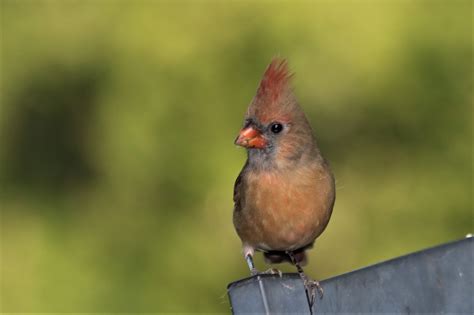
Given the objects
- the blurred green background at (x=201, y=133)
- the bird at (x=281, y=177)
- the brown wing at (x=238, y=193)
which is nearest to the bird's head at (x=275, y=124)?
the bird at (x=281, y=177)

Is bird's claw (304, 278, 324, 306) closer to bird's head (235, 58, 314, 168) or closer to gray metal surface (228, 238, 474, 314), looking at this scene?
gray metal surface (228, 238, 474, 314)

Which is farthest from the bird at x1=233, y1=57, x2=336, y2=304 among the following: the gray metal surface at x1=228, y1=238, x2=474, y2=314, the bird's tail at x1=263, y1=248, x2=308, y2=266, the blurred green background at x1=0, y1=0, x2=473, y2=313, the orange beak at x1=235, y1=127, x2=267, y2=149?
the gray metal surface at x1=228, y1=238, x2=474, y2=314

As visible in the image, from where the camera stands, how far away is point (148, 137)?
3992 mm

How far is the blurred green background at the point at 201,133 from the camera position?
3.97m

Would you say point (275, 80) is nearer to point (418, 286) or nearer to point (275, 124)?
point (275, 124)


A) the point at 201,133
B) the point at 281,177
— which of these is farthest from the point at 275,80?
the point at 201,133

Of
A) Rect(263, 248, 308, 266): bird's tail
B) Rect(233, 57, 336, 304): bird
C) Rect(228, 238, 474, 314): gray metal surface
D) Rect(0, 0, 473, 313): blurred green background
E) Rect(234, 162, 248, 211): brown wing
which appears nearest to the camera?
Rect(228, 238, 474, 314): gray metal surface

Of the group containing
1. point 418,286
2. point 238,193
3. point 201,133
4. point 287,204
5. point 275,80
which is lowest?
point 418,286

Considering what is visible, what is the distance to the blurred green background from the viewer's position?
13.0 feet

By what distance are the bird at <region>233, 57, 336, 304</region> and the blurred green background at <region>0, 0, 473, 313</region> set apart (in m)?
0.83

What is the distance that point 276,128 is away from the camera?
2.99 meters

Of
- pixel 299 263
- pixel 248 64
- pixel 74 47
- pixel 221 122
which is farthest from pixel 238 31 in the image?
pixel 299 263

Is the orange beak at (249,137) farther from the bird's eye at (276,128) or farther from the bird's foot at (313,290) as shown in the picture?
the bird's foot at (313,290)

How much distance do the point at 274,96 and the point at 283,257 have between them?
799mm
